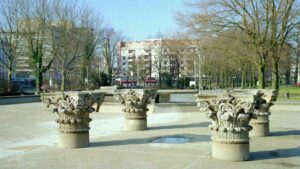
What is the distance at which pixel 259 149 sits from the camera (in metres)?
9.21

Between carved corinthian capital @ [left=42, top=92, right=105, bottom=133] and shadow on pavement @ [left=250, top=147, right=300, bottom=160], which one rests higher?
carved corinthian capital @ [left=42, top=92, right=105, bottom=133]

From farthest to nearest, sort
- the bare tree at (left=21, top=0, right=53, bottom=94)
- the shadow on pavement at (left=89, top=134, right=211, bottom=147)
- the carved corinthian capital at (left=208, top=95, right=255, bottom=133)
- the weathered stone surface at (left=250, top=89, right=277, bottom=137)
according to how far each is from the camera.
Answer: the bare tree at (left=21, top=0, right=53, bottom=94) → the weathered stone surface at (left=250, top=89, right=277, bottom=137) → the shadow on pavement at (left=89, top=134, right=211, bottom=147) → the carved corinthian capital at (left=208, top=95, right=255, bottom=133)

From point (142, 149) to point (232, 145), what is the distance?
2452 mm

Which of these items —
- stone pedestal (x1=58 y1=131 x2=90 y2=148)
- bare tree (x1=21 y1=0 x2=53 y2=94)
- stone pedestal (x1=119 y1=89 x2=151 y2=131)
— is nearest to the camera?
stone pedestal (x1=58 y1=131 x2=90 y2=148)

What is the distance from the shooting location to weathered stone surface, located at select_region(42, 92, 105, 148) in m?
9.23

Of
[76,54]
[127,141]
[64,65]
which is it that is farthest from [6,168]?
[76,54]

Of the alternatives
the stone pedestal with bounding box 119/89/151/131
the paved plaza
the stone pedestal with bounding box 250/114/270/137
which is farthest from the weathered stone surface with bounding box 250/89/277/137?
the stone pedestal with bounding box 119/89/151/131

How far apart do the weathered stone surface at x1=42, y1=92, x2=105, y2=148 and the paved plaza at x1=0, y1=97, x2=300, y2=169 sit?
0.95 ft

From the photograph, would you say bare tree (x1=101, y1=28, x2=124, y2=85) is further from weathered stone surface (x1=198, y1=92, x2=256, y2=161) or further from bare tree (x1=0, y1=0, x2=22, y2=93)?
weathered stone surface (x1=198, y1=92, x2=256, y2=161)

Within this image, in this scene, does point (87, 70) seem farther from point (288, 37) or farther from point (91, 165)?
point (91, 165)

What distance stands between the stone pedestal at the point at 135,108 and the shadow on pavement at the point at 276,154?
4.81 metres

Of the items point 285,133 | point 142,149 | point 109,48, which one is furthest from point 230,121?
point 109,48

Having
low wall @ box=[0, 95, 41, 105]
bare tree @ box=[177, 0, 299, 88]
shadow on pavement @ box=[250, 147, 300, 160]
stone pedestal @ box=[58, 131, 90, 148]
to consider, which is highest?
bare tree @ box=[177, 0, 299, 88]

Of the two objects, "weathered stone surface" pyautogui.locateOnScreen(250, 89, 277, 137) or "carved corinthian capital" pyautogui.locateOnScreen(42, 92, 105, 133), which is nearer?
"carved corinthian capital" pyautogui.locateOnScreen(42, 92, 105, 133)
